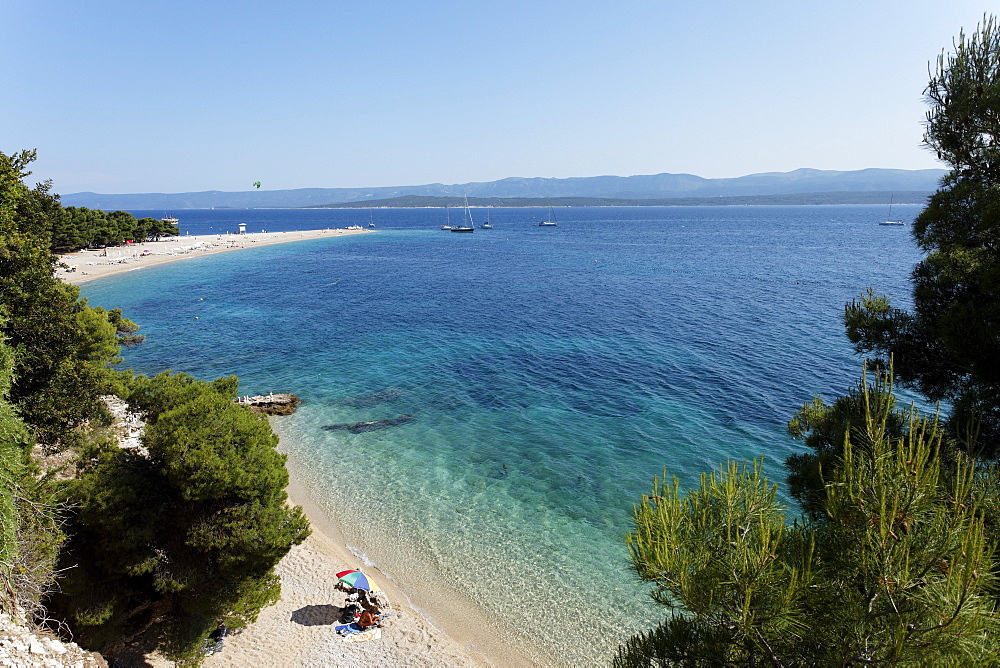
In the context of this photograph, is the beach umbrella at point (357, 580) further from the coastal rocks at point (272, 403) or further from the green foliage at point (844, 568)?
the coastal rocks at point (272, 403)

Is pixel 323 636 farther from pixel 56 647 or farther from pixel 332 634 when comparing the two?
pixel 56 647

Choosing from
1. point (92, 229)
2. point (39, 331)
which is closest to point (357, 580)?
point (39, 331)

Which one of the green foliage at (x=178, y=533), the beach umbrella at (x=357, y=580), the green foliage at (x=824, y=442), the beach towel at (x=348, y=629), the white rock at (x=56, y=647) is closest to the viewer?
the white rock at (x=56, y=647)

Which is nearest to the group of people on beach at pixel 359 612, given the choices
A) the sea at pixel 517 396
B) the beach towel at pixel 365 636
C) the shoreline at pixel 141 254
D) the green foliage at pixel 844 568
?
the beach towel at pixel 365 636

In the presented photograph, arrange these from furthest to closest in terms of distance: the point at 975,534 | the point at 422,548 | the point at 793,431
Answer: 1. the point at 422,548
2. the point at 793,431
3. the point at 975,534

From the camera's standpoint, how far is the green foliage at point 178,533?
38.2ft

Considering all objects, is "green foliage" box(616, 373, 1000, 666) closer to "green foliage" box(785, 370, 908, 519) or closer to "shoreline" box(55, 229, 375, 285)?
"green foliage" box(785, 370, 908, 519)

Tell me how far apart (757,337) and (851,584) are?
138ft

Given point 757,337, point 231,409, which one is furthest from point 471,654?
point 757,337

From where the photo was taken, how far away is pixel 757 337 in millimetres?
43438

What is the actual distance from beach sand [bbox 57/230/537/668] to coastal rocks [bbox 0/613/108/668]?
182 inches

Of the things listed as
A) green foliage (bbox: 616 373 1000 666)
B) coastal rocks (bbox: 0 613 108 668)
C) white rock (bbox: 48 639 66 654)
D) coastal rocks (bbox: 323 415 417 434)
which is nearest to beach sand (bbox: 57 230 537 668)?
coastal rocks (bbox: 0 613 108 668)

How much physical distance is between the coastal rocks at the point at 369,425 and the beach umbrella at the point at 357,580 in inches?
471

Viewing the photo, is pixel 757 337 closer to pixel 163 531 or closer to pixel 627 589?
pixel 627 589
